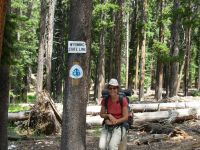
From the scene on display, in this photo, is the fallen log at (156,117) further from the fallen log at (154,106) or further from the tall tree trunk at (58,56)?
the tall tree trunk at (58,56)

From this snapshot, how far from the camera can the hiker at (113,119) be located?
24.2 feet

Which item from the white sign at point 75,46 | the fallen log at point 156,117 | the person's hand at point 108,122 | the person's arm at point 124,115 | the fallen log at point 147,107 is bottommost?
the fallen log at point 156,117

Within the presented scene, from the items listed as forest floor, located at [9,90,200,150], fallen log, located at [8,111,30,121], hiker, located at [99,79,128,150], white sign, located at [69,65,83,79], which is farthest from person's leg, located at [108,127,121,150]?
fallen log, located at [8,111,30,121]

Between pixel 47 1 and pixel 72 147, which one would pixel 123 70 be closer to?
pixel 47 1

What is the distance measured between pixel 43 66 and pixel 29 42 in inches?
621

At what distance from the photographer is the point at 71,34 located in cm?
743

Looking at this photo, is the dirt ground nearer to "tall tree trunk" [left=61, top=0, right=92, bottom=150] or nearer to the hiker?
the hiker

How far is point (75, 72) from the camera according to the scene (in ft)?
24.4

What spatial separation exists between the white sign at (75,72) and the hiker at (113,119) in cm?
59

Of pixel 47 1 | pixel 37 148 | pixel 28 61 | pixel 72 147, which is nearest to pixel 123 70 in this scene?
pixel 28 61

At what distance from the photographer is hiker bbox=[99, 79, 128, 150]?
290 inches

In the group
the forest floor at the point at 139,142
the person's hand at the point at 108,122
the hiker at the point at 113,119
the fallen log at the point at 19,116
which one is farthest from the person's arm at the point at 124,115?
the fallen log at the point at 19,116

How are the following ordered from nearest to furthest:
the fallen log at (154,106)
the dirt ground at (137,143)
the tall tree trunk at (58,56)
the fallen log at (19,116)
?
the dirt ground at (137,143)
the fallen log at (19,116)
the fallen log at (154,106)
the tall tree trunk at (58,56)

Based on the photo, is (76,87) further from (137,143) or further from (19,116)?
(19,116)
